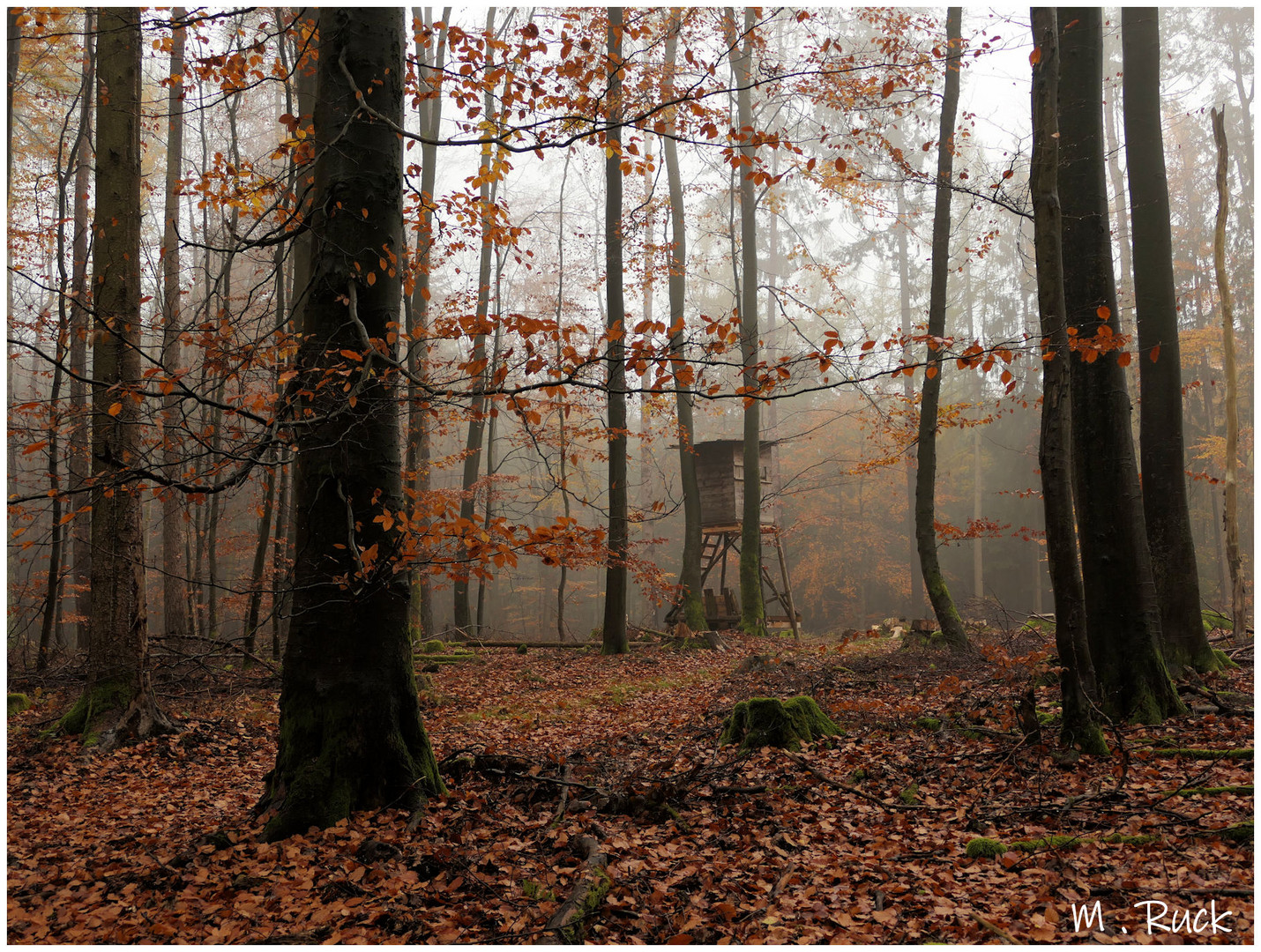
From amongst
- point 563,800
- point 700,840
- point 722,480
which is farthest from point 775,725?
point 722,480

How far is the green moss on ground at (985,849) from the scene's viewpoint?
3.64m

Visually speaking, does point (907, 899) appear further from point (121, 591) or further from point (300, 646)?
point (121, 591)

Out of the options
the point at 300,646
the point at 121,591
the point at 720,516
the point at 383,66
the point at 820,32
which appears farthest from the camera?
the point at 820,32

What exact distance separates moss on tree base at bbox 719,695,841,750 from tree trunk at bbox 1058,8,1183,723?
217 centimetres

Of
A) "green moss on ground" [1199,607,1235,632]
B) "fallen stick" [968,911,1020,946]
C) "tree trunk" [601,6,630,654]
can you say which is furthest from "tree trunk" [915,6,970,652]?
"fallen stick" [968,911,1020,946]

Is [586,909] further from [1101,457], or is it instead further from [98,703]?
Answer: [98,703]

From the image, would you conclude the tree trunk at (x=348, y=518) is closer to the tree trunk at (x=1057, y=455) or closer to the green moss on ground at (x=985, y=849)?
the green moss on ground at (x=985, y=849)

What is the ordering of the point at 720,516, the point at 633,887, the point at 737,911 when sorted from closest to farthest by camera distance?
the point at 737,911, the point at 633,887, the point at 720,516

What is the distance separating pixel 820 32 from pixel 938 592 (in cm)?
1634

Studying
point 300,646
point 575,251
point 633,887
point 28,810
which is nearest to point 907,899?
point 633,887

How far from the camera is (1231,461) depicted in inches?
351

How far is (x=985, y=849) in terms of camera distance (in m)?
3.67

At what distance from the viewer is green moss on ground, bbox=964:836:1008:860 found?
364 cm

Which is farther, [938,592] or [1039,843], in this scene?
[938,592]
